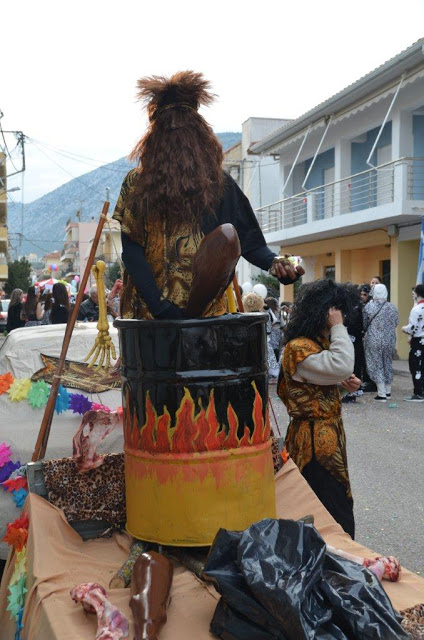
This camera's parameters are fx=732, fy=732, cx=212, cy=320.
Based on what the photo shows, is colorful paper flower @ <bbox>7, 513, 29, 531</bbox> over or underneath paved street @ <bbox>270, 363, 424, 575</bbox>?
over

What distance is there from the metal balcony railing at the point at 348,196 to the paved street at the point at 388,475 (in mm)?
7764

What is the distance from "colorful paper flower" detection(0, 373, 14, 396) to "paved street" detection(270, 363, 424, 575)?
2674 millimetres

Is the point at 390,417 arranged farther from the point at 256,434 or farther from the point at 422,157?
the point at 422,157

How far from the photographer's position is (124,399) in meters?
2.82

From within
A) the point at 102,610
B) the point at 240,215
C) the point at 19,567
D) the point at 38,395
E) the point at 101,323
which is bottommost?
the point at 19,567

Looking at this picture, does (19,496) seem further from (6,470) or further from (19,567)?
(19,567)

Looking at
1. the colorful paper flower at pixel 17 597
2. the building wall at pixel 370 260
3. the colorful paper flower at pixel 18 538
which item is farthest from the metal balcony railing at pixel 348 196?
the colorful paper flower at pixel 17 597

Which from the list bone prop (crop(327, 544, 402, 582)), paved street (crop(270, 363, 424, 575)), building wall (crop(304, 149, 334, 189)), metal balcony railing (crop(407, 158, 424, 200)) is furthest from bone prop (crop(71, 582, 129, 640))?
building wall (crop(304, 149, 334, 189))

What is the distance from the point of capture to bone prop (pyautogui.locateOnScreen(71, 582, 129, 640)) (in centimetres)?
219

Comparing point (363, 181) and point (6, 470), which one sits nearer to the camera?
point (6, 470)

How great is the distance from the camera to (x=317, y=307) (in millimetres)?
3982

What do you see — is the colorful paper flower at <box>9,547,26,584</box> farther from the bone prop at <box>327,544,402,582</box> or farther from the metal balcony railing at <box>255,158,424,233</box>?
the metal balcony railing at <box>255,158,424,233</box>

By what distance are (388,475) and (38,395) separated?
162 inches

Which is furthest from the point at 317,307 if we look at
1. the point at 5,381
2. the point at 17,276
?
the point at 17,276
